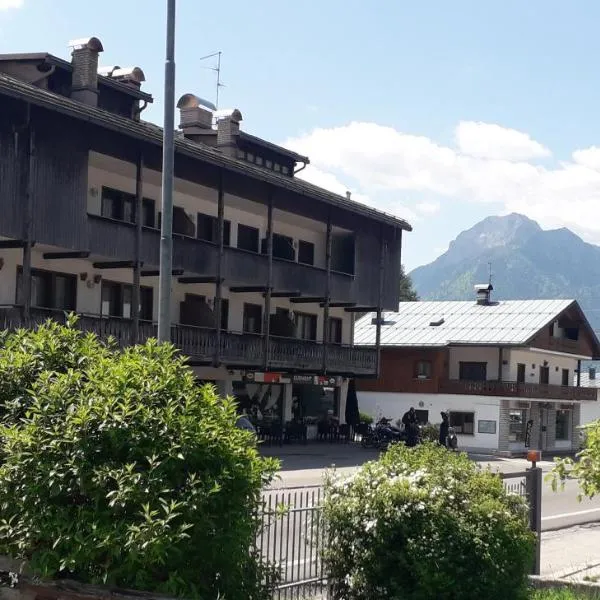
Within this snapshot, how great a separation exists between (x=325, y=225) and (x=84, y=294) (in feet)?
44.1

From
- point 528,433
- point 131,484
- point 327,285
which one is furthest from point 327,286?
point 131,484

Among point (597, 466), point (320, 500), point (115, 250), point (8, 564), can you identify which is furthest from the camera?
point (115, 250)

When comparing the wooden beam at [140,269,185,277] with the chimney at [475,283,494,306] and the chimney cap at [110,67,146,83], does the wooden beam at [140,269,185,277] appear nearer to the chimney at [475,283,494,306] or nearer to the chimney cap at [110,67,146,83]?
the chimney cap at [110,67,146,83]

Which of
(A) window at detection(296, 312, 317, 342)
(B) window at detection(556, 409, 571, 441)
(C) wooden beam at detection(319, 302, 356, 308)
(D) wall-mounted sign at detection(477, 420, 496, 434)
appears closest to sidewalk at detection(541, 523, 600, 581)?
(C) wooden beam at detection(319, 302, 356, 308)

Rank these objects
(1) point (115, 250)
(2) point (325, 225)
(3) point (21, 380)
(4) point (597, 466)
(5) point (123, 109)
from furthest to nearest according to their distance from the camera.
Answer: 1. (2) point (325, 225)
2. (5) point (123, 109)
3. (1) point (115, 250)
4. (4) point (597, 466)
5. (3) point (21, 380)

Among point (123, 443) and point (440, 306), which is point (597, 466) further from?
point (440, 306)

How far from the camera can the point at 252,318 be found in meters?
43.8

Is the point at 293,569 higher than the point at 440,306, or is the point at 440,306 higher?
the point at 440,306

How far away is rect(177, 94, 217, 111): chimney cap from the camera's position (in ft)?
141

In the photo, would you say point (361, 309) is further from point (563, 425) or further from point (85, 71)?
point (563, 425)

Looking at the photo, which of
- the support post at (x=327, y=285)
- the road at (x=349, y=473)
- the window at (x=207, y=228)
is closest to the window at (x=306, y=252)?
the support post at (x=327, y=285)

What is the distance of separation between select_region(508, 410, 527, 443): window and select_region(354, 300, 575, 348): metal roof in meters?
3.79

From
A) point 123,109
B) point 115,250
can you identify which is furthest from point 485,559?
point 123,109

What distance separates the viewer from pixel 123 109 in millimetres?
36969
